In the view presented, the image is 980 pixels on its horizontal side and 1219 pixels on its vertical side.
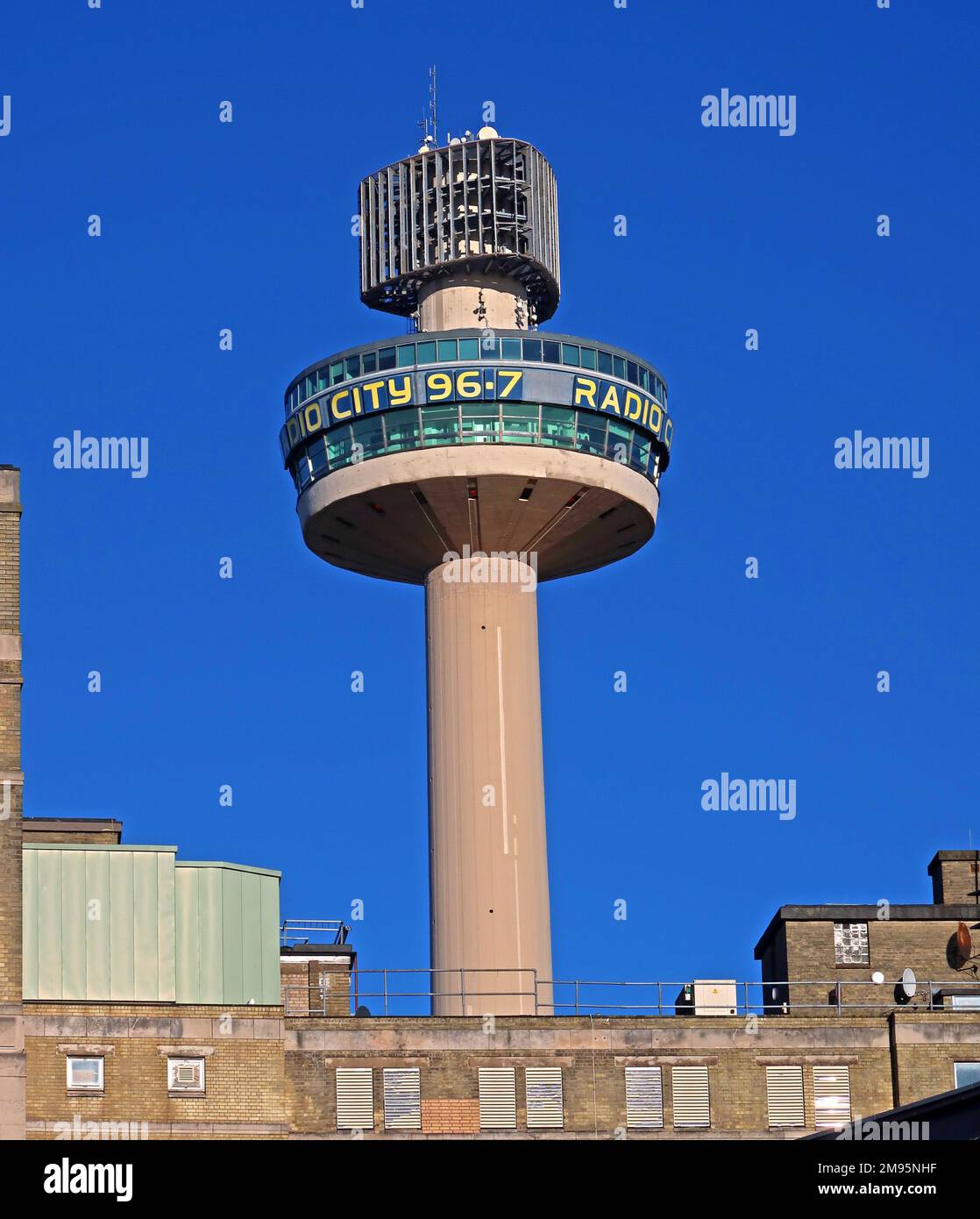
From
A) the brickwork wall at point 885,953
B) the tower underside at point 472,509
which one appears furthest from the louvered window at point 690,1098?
the tower underside at point 472,509

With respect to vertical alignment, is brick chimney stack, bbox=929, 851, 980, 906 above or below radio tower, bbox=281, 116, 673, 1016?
below

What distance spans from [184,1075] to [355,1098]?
5916mm

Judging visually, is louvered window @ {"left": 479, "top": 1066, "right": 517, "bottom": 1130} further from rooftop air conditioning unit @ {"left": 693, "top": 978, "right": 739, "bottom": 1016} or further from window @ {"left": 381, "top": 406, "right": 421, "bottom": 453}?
window @ {"left": 381, "top": 406, "right": 421, "bottom": 453}

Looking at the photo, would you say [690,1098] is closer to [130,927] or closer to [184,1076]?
[184,1076]

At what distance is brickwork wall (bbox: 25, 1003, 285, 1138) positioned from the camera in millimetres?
68250

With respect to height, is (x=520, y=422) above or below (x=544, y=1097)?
above

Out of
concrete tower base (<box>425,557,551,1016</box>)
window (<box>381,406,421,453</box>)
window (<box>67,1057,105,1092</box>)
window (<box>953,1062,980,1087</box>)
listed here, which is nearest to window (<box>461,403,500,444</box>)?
window (<box>381,406,421,453</box>)

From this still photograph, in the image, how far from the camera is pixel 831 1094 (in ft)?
250

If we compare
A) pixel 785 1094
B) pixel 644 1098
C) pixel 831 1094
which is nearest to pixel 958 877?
pixel 831 1094

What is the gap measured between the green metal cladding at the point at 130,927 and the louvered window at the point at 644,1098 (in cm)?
1104

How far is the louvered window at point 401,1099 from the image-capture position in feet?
242

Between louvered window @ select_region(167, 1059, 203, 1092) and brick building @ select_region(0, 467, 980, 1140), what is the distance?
0.04m

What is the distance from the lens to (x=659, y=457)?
103688 millimetres
